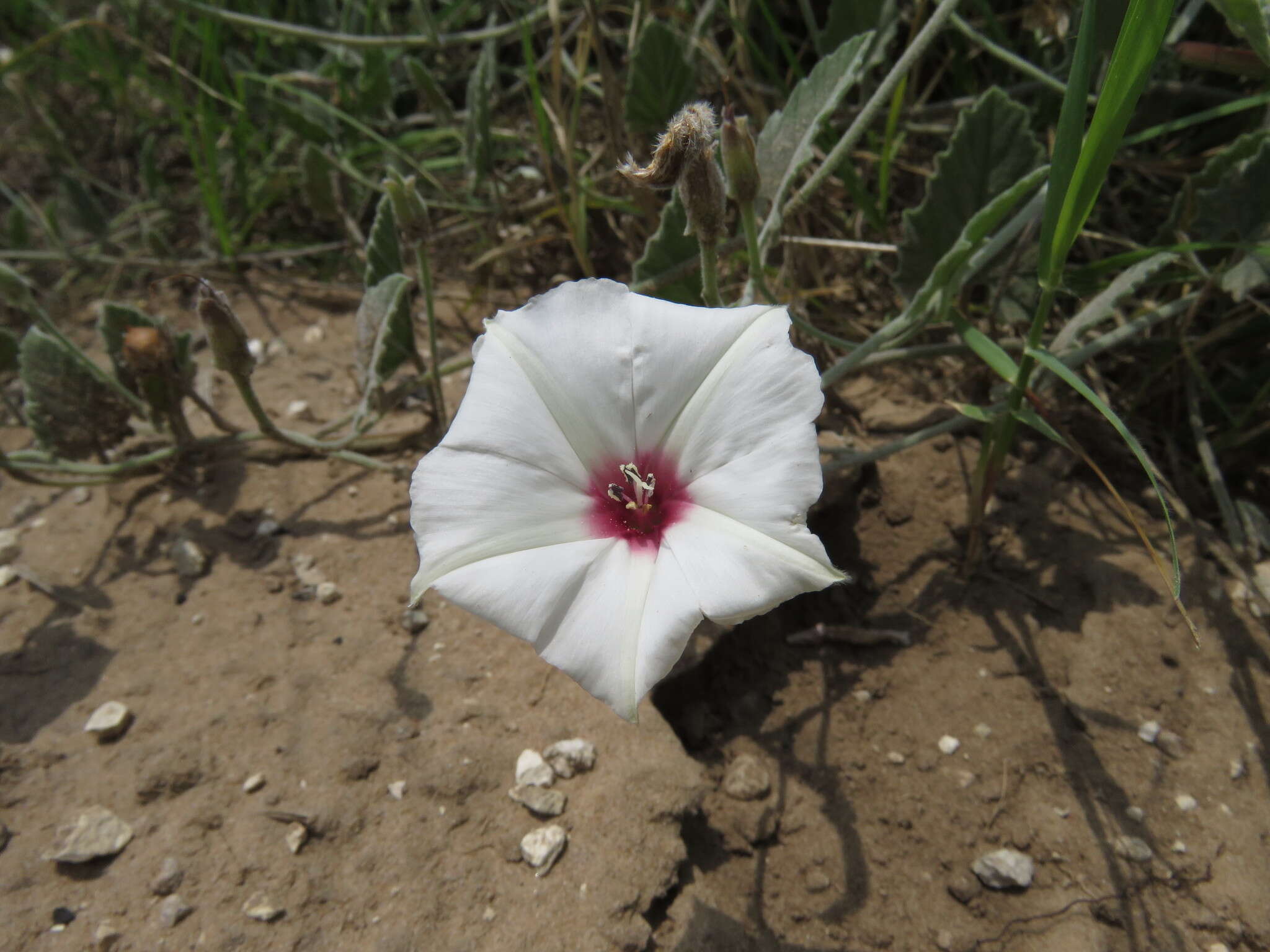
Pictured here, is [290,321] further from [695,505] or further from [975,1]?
[975,1]

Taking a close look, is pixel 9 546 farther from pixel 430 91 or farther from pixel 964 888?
pixel 964 888

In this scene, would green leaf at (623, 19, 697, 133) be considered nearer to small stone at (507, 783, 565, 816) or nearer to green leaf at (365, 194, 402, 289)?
green leaf at (365, 194, 402, 289)

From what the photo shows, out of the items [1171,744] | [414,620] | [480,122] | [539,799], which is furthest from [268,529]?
[1171,744]

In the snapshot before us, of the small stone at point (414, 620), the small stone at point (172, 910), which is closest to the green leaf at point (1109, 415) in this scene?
the small stone at point (414, 620)

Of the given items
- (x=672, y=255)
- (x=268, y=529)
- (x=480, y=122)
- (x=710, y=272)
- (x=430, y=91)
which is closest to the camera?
(x=710, y=272)

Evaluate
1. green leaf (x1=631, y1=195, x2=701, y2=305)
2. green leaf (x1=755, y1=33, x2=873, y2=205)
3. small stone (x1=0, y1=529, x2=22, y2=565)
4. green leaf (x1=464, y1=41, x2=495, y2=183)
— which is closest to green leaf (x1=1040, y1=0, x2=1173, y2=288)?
green leaf (x1=755, y1=33, x2=873, y2=205)

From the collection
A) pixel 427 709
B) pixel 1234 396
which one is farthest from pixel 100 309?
pixel 1234 396

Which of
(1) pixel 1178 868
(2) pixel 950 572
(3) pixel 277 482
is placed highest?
(3) pixel 277 482
